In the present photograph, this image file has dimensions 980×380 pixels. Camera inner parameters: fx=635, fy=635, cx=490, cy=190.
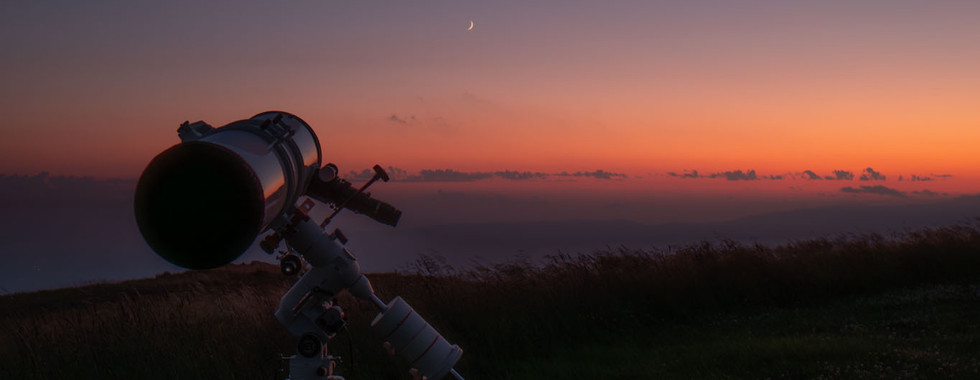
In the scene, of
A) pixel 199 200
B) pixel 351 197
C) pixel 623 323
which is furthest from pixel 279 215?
pixel 623 323

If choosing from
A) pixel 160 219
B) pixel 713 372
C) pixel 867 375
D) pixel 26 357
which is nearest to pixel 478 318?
pixel 713 372

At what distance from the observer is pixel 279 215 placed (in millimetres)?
3281

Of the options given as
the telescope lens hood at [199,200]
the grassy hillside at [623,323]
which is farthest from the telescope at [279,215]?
the grassy hillside at [623,323]

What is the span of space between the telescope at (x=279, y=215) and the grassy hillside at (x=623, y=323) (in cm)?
180

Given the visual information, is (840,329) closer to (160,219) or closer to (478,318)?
(478,318)

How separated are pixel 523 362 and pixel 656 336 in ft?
6.88

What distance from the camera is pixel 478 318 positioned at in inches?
317

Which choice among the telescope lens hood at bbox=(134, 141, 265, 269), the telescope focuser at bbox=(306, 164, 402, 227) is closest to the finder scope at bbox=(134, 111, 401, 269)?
the telescope lens hood at bbox=(134, 141, 265, 269)

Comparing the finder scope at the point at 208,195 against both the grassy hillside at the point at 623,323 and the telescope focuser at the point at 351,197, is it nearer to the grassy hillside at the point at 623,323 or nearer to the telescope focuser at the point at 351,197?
the telescope focuser at the point at 351,197

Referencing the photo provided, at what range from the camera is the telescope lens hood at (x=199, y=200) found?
253 cm

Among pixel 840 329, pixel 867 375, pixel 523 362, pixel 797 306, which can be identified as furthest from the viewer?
pixel 797 306

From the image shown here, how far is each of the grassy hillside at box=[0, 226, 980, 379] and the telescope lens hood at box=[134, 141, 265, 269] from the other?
292 centimetres

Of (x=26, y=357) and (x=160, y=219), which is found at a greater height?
(x=160, y=219)

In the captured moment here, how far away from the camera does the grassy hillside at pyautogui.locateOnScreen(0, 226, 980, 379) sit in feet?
21.3
